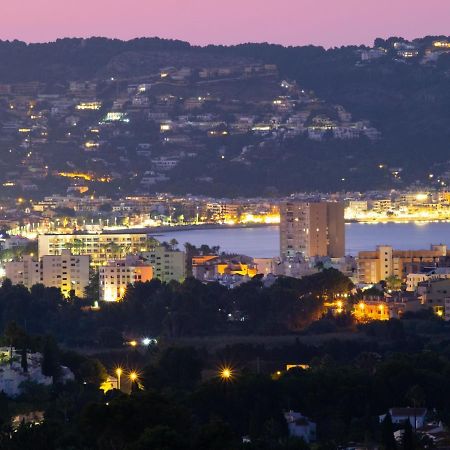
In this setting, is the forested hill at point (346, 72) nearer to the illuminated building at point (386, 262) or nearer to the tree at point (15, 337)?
the illuminated building at point (386, 262)

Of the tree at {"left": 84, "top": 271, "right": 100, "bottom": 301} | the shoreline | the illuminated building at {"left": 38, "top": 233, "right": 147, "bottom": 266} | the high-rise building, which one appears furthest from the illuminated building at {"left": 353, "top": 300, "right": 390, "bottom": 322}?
the shoreline

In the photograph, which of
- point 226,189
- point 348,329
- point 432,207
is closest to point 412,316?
point 348,329

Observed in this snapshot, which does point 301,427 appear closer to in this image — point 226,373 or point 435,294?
point 226,373

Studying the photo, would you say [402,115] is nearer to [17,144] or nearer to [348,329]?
[17,144]

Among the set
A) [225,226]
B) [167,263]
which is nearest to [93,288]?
[167,263]

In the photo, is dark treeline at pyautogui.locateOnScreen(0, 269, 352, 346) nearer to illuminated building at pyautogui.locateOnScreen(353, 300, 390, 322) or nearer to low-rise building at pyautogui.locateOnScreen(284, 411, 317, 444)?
illuminated building at pyautogui.locateOnScreen(353, 300, 390, 322)

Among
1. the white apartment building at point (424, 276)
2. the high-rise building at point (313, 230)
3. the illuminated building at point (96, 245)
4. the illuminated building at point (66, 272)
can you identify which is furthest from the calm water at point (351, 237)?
the white apartment building at point (424, 276)
